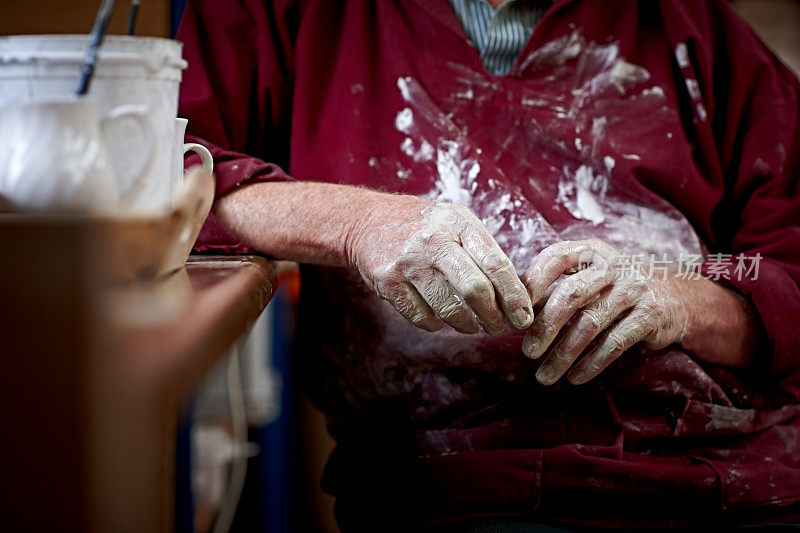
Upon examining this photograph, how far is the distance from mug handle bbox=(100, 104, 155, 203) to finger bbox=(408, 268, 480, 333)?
323 mm

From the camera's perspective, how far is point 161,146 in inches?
24.0

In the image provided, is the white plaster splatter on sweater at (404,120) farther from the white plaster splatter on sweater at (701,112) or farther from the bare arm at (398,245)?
A: the white plaster splatter on sweater at (701,112)

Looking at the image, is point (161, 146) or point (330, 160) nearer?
point (161, 146)

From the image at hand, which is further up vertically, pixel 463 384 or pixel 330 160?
pixel 330 160

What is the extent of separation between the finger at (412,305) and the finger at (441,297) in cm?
2

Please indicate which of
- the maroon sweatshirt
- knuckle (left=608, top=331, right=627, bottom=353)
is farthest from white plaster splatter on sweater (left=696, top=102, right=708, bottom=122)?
knuckle (left=608, top=331, right=627, bottom=353)

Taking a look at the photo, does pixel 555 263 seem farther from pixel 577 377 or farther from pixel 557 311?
pixel 577 377

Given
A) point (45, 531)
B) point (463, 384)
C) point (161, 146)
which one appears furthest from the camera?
point (463, 384)

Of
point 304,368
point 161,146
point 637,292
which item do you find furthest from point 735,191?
point 161,146

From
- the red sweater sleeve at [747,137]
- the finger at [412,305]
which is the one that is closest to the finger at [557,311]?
the finger at [412,305]

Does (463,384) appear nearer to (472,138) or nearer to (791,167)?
(472,138)

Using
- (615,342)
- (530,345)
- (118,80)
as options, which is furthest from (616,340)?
(118,80)

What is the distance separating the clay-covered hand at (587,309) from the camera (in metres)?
0.88

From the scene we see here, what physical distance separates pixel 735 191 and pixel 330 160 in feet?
2.12
